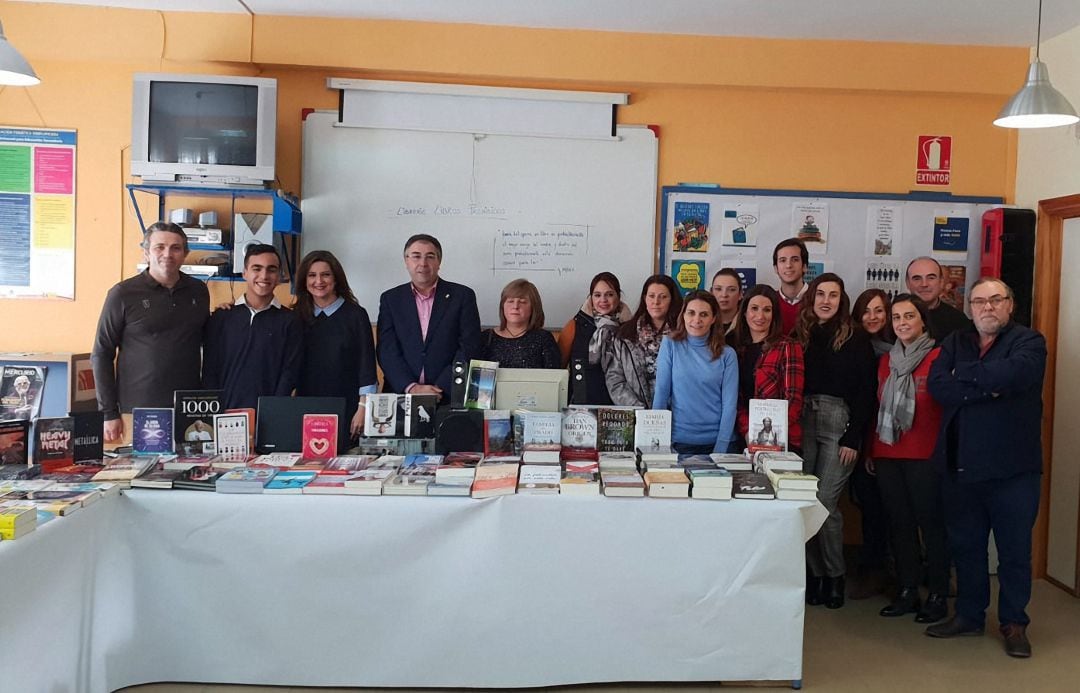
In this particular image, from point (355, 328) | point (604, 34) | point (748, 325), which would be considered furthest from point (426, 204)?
point (748, 325)

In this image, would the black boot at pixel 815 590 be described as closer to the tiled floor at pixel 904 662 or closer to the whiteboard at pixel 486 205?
the tiled floor at pixel 904 662

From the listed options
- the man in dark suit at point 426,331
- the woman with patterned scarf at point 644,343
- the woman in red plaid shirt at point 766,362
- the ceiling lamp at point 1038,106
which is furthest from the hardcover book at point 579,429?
the ceiling lamp at point 1038,106

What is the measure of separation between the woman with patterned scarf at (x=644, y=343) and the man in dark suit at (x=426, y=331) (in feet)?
2.31

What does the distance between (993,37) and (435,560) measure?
402cm

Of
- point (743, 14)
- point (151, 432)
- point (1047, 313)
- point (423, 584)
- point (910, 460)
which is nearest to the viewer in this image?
point (423, 584)

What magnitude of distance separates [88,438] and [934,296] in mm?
4000

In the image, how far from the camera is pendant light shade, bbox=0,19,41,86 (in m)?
2.95

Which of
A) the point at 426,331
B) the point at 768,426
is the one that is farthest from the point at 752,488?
the point at 426,331

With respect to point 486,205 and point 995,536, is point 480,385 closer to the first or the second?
point 486,205

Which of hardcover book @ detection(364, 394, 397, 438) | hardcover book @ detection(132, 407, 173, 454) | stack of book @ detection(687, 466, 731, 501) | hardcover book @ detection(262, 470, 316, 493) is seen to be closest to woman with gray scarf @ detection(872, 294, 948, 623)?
stack of book @ detection(687, 466, 731, 501)

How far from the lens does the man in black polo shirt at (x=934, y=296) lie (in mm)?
4027

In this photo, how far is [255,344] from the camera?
350cm

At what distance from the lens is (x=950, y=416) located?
10.9 ft

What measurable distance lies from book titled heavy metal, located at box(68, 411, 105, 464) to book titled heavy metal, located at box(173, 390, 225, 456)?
28 cm
